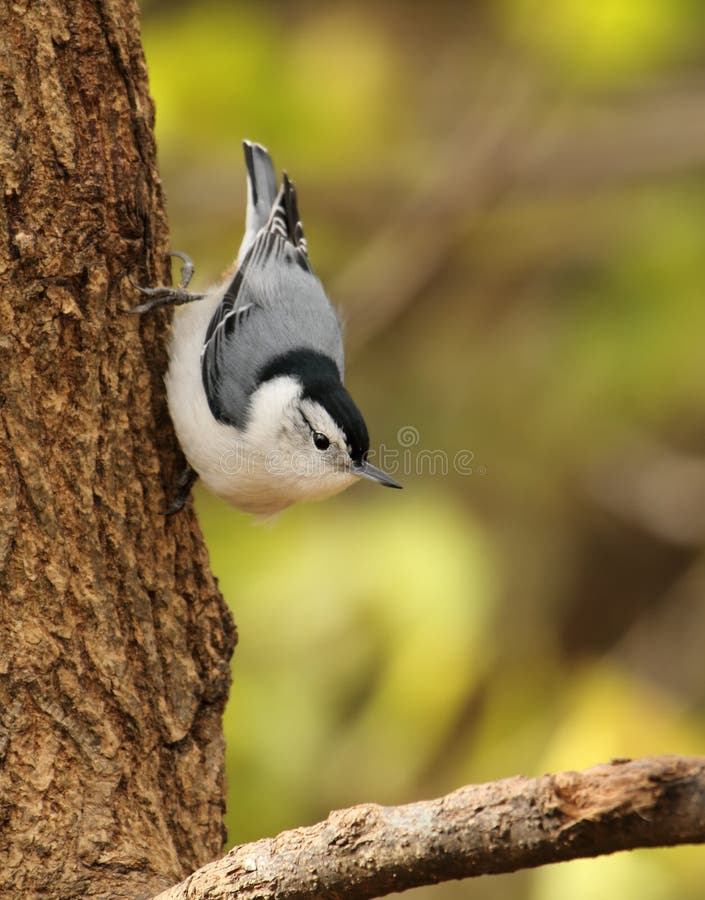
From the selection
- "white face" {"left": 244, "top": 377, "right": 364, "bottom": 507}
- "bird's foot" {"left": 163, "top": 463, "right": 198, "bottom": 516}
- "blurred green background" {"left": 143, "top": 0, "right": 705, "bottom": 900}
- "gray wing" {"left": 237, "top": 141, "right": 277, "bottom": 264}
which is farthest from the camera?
"blurred green background" {"left": 143, "top": 0, "right": 705, "bottom": 900}

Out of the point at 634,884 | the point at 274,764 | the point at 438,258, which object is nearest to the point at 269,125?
the point at 438,258

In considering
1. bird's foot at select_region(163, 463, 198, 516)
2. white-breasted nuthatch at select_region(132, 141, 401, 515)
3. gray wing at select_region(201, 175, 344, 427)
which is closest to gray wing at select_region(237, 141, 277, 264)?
gray wing at select_region(201, 175, 344, 427)

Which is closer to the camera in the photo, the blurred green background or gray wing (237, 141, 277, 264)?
gray wing (237, 141, 277, 264)

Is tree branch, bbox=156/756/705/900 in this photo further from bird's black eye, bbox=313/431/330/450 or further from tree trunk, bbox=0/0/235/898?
bird's black eye, bbox=313/431/330/450

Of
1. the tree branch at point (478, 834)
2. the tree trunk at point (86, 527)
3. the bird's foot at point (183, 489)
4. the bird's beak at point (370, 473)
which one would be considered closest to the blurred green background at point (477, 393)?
the bird's beak at point (370, 473)

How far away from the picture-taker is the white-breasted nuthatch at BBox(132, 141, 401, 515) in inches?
97.5

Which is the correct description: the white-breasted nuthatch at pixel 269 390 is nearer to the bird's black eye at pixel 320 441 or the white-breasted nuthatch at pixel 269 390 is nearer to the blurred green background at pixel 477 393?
the bird's black eye at pixel 320 441

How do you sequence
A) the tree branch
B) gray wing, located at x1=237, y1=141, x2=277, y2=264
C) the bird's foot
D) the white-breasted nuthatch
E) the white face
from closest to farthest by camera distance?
the tree branch, the bird's foot, the white-breasted nuthatch, the white face, gray wing, located at x1=237, y1=141, x2=277, y2=264

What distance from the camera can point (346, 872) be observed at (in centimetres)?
141

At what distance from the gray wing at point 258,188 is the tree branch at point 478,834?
1961mm

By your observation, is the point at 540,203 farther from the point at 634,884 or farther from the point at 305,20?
the point at 634,884

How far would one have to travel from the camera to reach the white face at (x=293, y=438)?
2.60 metres

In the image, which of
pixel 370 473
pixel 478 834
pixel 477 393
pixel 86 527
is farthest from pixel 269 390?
pixel 477 393

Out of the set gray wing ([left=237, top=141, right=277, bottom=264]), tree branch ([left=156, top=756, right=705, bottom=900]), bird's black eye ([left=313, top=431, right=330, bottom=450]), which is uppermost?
gray wing ([left=237, top=141, right=277, bottom=264])
